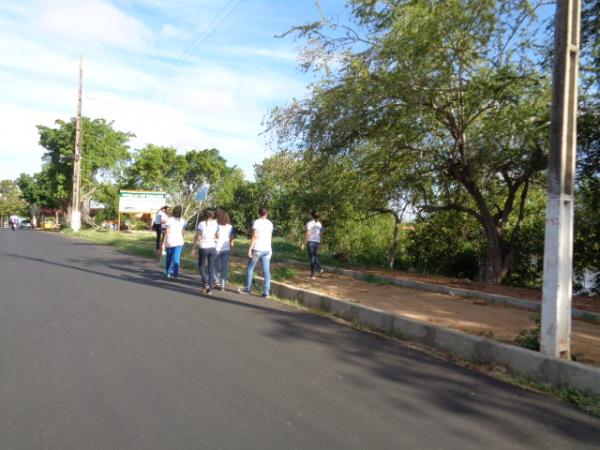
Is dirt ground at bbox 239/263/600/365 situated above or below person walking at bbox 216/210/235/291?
below

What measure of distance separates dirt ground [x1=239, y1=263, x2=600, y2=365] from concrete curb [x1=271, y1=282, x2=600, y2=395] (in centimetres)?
→ 53

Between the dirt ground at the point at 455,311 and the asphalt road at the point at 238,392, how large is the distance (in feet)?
4.18

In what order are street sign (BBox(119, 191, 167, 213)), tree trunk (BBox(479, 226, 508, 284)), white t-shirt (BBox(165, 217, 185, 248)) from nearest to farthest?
white t-shirt (BBox(165, 217, 185, 248))
tree trunk (BBox(479, 226, 508, 284))
street sign (BBox(119, 191, 167, 213))

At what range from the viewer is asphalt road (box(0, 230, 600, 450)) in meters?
3.70

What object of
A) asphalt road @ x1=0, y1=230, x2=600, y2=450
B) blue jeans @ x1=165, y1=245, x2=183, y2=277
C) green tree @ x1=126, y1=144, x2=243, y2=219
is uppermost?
green tree @ x1=126, y1=144, x2=243, y2=219

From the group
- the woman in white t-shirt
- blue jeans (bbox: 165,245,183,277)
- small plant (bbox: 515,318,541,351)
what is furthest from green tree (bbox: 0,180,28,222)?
small plant (bbox: 515,318,541,351)

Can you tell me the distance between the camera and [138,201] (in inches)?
1341

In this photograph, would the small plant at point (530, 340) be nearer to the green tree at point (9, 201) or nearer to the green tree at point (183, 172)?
the green tree at point (183, 172)

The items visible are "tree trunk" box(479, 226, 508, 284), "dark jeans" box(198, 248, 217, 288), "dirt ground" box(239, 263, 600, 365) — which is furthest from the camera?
"tree trunk" box(479, 226, 508, 284)

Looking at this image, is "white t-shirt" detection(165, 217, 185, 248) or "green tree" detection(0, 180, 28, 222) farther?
"green tree" detection(0, 180, 28, 222)

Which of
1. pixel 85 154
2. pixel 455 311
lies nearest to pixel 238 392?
pixel 455 311

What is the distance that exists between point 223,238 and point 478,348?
571cm

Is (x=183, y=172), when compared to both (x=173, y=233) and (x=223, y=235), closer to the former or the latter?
(x=173, y=233)

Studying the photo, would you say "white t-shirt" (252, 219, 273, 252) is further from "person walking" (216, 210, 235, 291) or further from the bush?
the bush
